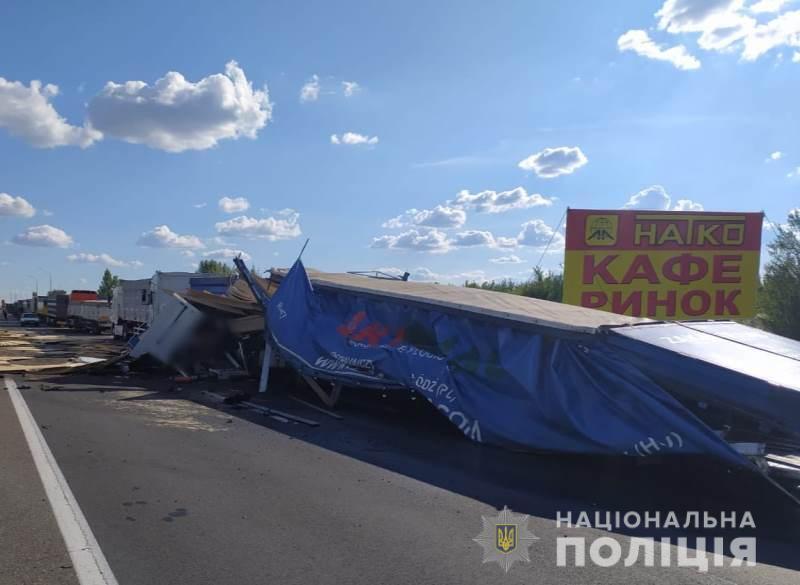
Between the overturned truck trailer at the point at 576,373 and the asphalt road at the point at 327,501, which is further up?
the overturned truck trailer at the point at 576,373

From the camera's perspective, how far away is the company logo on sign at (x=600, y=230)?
14.8 meters

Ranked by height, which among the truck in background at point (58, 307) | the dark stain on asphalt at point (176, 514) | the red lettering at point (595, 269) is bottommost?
the dark stain on asphalt at point (176, 514)

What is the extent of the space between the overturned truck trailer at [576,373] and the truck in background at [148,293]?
14967mm

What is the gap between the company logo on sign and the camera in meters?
14.8

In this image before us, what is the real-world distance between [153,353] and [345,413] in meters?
7.34

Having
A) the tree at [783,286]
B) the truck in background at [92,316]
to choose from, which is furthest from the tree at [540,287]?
the truck in background at [92,316]

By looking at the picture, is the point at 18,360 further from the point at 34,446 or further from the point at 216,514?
the point at 216,514

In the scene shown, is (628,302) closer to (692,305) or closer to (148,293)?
(692,305)

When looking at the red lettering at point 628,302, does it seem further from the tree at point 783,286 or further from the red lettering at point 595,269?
the tree at point 783,286

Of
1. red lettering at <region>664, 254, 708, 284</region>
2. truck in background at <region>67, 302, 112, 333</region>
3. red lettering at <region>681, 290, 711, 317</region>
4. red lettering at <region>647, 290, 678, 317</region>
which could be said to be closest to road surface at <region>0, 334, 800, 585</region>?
red lettering at <region>647, 290, 678, 317</region>

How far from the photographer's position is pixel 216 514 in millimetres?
5434

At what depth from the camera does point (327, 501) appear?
581cm

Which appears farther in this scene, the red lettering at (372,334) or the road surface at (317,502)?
the red lettering at (372,334)

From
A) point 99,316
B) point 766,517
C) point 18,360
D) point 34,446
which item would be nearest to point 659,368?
point 766,517
